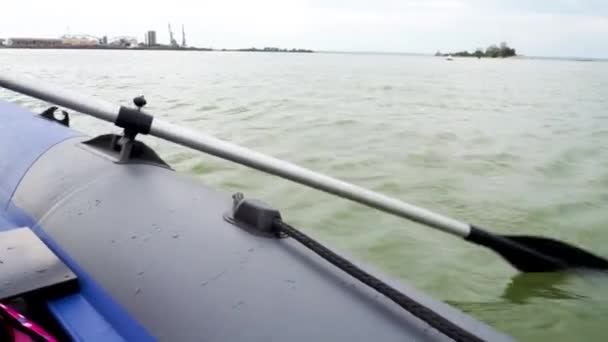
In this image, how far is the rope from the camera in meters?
0.99

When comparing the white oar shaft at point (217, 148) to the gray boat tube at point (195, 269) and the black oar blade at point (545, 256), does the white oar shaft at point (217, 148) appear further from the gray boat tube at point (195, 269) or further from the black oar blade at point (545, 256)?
the black oar blade at point (545, 256)

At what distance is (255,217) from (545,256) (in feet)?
6.05

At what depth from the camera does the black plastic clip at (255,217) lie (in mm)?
1451

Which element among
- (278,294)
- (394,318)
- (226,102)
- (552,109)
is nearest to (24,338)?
(278,294)

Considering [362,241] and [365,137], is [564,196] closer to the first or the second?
[362,241]

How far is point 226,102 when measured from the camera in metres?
9.30

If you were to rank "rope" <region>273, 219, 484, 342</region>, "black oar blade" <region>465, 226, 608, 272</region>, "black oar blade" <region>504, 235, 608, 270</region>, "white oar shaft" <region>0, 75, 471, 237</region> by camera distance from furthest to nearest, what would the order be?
"black oar blade" <region>504, 235, 608, 270</region> < "black oar blade" <region>465, 226, 608, 272</region> < "white oar shaft" <region>0, 75, 471, 237</region> < "rope" <region>273, 219, 484, 342</region>

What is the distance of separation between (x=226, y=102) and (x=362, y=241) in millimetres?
6834

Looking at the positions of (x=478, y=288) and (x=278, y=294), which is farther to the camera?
(x=478, y=288)

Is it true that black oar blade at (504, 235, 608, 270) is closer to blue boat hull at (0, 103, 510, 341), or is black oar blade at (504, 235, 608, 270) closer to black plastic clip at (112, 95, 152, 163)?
blue boat hull at (0, 103, 510, 341)

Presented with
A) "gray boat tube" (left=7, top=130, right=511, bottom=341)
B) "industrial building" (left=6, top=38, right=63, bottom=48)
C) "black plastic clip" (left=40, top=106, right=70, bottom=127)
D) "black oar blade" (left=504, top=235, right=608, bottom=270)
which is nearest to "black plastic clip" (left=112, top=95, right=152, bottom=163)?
"gray boat tube" (left=7, top=130, right=511, bottom=341)

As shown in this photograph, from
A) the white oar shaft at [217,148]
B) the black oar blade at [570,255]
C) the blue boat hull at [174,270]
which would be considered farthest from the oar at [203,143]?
the black oar blade at [570,255]

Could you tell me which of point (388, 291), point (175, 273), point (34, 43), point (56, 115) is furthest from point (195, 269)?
point (34, 43)

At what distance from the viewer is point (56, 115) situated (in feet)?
8.91
